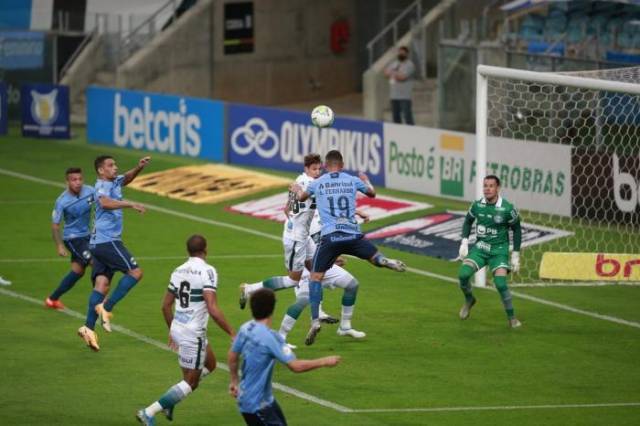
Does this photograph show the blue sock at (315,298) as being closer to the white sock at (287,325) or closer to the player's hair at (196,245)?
the white sock at (287,325)

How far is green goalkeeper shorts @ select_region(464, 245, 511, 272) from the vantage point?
20.1 metres

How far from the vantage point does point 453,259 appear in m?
25.2

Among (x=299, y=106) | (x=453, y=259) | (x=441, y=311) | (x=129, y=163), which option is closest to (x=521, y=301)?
(x=441, y=311)

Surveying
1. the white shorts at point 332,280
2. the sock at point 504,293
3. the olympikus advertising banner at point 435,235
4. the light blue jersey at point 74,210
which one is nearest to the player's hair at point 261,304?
the white shorts at point 332,280

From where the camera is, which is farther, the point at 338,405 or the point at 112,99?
the point at 112,99

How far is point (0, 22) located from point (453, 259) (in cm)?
2408

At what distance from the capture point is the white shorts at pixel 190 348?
14.7 m

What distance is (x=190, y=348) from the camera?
48.3ft

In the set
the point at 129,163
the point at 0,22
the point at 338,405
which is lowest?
the point at 338,405

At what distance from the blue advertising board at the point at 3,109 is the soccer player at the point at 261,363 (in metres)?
28.6

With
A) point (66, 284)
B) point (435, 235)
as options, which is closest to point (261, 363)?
point (66, 284)

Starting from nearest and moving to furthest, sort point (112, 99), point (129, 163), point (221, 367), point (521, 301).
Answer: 1. point (221, 367)
2. point (521, 301)
3. point (129, 163)
4. point (112, 99)

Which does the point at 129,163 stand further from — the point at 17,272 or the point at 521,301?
the point at 521,301

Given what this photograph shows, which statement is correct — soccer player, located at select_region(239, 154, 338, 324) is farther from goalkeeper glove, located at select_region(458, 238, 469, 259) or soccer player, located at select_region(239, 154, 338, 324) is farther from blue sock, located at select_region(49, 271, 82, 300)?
blue sock, located at select_region(49, 271, 82, 300)
